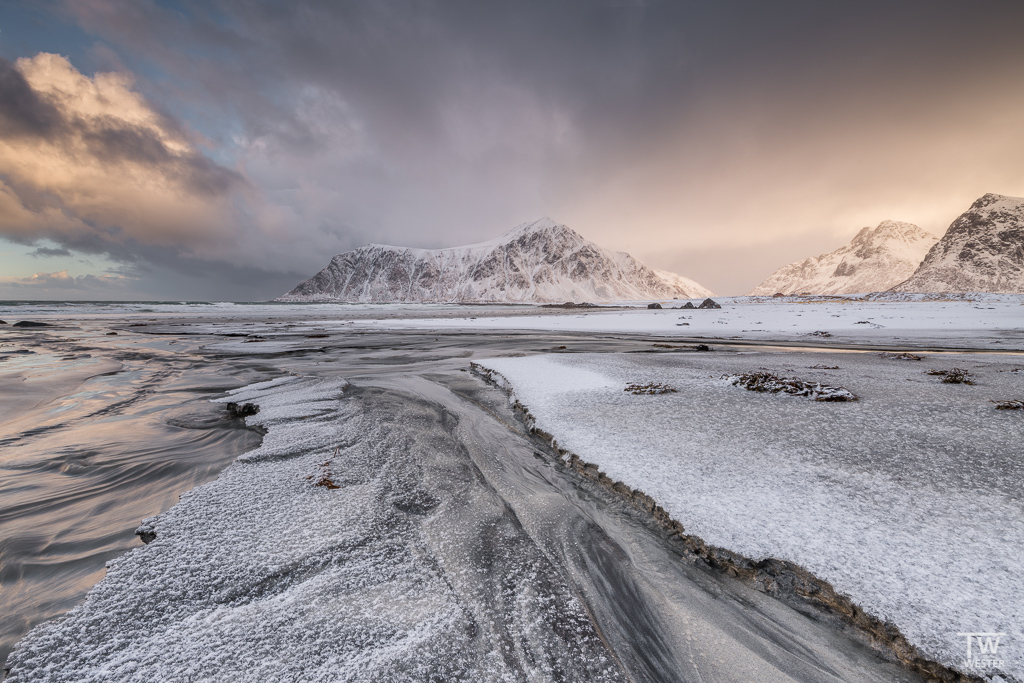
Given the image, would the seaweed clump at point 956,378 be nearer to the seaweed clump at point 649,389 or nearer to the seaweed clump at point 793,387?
the seaweed clump at point 793,387

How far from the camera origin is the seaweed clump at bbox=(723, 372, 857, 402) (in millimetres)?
3893

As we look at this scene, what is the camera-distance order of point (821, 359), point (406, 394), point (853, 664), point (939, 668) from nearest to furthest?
point (939, 668) → point (853, 664) → point (406, 394) → point (821, 359)

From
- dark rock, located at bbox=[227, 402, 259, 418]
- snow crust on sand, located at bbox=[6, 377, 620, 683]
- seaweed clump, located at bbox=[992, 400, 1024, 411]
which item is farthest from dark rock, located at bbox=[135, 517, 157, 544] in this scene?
seaweed clump, located at bbox=[992, 400, 1024, 411]

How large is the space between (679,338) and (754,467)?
11.7m

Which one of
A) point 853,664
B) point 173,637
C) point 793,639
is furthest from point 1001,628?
point 173,637

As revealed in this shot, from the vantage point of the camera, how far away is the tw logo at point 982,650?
1153mm

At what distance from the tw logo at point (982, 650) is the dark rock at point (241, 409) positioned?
521 cm

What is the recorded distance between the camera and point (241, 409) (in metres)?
4.30

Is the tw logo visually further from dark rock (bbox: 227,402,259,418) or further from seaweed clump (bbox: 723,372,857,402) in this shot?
dark rock (bbox: 227,402,259,418)

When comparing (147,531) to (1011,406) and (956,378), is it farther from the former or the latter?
(956,378)

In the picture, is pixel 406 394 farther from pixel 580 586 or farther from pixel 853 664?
pixel 853 664

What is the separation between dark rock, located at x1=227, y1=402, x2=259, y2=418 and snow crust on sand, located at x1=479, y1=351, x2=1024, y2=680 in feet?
10.1

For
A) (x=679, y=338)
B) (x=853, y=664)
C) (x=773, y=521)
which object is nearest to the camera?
(x=853, y=664)

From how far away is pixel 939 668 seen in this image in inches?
46.1
